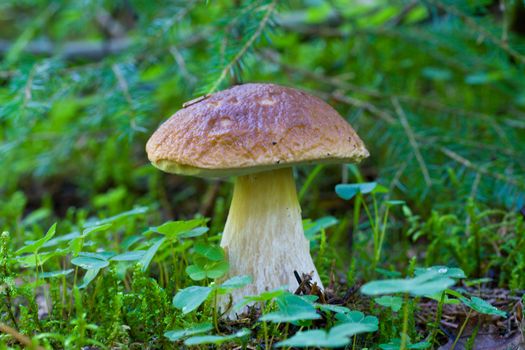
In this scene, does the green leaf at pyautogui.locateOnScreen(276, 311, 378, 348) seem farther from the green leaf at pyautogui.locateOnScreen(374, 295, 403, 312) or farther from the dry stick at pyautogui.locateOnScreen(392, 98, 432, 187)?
the dry stick at pyautogui.locateOnScreen(392, 98, 432, 187)

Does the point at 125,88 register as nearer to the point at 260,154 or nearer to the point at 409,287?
the point at 260,154

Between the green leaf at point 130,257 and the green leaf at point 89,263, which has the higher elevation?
the green leaf at point 89,263

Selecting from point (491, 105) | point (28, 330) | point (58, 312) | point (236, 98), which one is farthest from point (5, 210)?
point (491, 105)

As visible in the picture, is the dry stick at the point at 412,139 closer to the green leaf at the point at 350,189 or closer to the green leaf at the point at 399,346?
the green leaf at the point at 350,189

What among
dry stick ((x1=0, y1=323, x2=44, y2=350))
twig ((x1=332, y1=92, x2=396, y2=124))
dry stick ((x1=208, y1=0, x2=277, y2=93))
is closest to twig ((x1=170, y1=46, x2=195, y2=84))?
dry stick ((x1=208, y1=0, x2=277, y2=93))

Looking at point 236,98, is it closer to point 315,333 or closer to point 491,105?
point 315,333

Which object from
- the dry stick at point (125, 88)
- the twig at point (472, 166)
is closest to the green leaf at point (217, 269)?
the dry stick at point (125, 88)

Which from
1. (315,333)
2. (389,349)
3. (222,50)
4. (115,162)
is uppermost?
(222,50)
